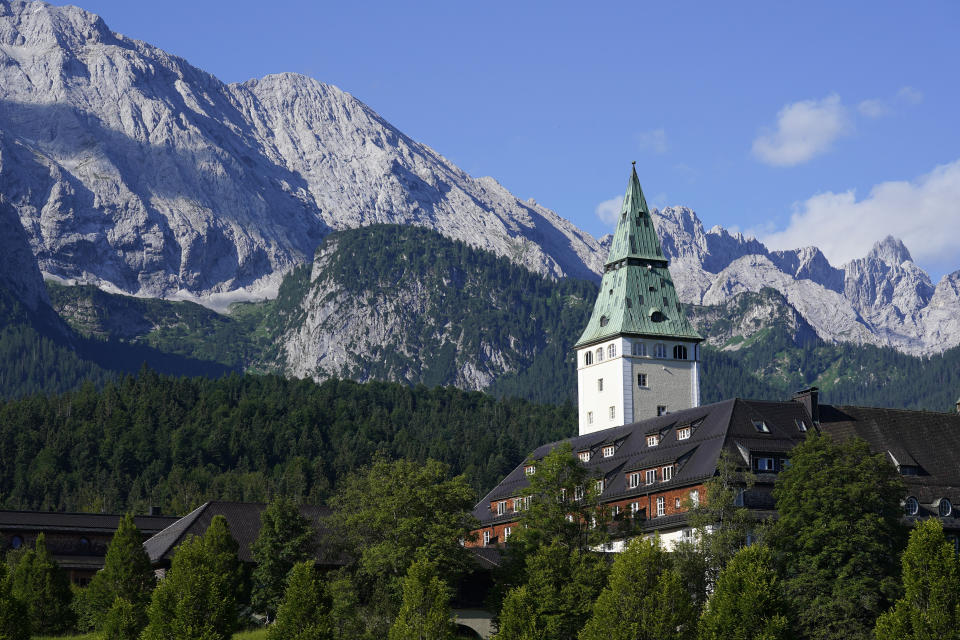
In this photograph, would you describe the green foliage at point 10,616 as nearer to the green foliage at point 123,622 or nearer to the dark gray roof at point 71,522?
the green foliage at point 123,622

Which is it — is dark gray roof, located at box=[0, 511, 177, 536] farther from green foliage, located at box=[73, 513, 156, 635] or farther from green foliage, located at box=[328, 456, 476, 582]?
green foliage, located at box=[328, 456, 476, 582]

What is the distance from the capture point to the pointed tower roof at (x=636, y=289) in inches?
7003

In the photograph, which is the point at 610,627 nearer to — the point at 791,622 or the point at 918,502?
the point at 791,622

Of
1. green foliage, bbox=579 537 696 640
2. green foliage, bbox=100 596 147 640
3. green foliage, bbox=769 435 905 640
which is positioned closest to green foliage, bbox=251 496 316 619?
green foliage, bbox=100 596 147 640

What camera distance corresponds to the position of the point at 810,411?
447 feet

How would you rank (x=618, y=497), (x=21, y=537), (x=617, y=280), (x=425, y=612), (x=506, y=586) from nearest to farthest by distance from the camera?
(x=425, y=612) → (x=506, y=586) → (x=618, y=497) → (x=21, y=537) → (x=617, y=280)

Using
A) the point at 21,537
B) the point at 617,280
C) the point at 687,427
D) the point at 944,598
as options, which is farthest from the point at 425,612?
the point at 617,280

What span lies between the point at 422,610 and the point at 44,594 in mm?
39669

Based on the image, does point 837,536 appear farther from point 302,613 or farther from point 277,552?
point 277,552

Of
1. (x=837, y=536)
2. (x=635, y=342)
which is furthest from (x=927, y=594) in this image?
(x=635, y=342)

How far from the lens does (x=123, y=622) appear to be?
10469cm

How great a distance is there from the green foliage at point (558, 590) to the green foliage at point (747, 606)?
9.54m

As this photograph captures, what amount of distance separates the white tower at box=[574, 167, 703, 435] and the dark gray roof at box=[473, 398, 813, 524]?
2566 centimetres

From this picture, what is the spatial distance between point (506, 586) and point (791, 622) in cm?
2145
